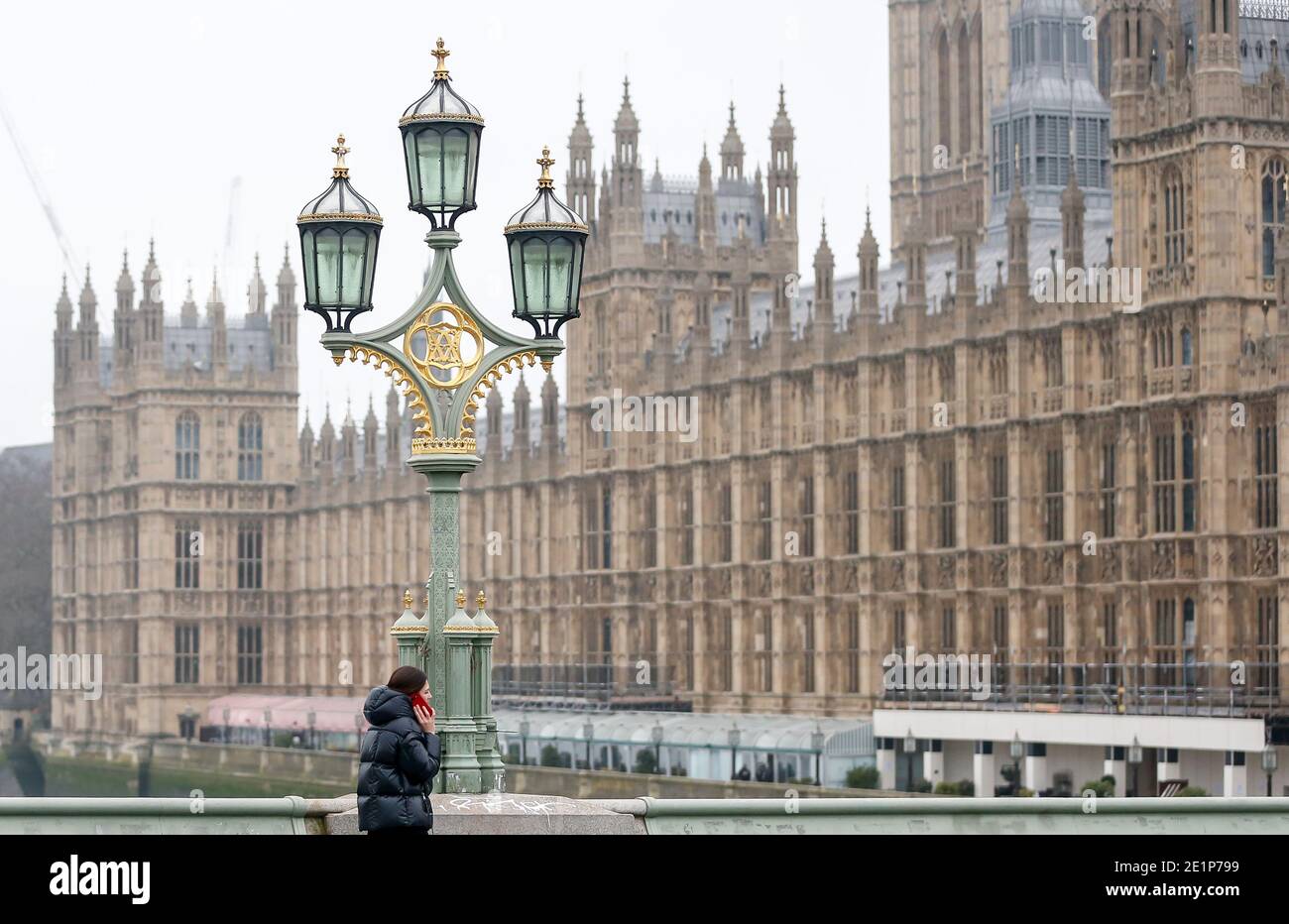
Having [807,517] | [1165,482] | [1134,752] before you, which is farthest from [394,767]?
[807,517]

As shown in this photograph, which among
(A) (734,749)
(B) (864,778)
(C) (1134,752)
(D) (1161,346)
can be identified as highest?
(D) (1161,346)

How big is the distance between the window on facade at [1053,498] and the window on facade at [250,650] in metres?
61.0

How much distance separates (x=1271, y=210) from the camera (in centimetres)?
6278

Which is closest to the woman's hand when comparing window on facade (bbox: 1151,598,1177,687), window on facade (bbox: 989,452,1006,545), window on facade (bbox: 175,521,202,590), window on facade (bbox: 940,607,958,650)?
window on facade (bbox: 1151,598,1177,687)

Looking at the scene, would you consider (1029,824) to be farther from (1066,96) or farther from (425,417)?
(1066,96)

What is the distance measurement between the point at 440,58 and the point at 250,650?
102040 mm

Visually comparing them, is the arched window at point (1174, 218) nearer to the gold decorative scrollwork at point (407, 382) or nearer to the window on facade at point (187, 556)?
the gold decorative scrollwork at point (407, 382)

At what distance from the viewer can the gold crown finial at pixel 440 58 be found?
2445 centimetres

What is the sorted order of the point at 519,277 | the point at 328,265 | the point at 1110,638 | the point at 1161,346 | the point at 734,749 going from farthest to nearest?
the point at 734,749, the point at 1110,638, the point at 1161,346, the point at 519,277, the point at 328,265

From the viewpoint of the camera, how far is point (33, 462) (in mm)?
168125

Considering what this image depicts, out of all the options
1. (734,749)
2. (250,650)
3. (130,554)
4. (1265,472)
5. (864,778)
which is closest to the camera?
(1265,472)

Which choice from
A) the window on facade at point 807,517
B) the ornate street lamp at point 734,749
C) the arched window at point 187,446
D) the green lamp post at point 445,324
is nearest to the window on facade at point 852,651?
the window on facade at point 807,517

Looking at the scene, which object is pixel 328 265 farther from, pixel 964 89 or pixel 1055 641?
pixel 964 89
